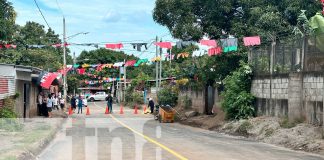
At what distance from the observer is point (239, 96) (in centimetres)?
2391

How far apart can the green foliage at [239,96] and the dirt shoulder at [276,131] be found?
2.10 ft

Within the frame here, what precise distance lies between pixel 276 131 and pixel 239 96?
5080 millimetres

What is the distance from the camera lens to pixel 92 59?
298 feet

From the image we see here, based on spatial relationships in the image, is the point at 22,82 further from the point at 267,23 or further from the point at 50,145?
the point at 267,23

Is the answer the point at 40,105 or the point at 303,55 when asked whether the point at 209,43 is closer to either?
the point at 303,55

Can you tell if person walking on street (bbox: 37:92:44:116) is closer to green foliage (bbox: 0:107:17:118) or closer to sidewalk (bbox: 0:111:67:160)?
green foliage (bbox: 0:107:17:118)

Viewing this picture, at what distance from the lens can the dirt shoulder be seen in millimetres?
15977

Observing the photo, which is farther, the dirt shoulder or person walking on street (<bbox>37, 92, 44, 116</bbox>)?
person walking on street (<bbox>37, 92, 44, 116</bbox>)

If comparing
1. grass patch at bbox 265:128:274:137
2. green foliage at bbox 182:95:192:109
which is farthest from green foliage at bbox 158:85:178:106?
grass patch at bbox 265:128:274:137

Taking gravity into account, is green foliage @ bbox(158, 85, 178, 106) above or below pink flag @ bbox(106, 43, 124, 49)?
below

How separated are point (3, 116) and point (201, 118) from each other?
13.4 metres

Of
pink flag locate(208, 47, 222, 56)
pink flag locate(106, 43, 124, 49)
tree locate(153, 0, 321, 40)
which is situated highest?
tree locate(153, 0, 321, 40)

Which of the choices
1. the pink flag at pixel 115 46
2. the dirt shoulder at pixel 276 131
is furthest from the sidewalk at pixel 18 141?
the pink flag at pixel 115 46

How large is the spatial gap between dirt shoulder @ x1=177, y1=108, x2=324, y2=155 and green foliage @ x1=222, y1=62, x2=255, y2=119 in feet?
2.10
